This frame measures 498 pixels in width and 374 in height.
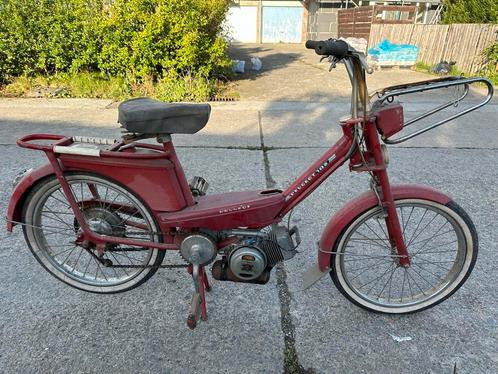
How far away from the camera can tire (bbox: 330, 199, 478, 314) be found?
6.64 ft

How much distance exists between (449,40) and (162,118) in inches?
444

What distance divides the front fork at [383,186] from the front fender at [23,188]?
1.59 meters

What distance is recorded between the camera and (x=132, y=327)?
6.93ft

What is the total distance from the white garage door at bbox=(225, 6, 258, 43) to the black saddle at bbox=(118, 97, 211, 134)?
20.5 m

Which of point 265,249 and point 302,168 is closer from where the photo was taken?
point 265,249

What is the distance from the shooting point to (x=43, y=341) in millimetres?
2012

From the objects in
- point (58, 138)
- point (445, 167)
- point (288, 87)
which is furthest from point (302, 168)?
point (288, 87)

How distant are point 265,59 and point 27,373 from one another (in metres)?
13.0

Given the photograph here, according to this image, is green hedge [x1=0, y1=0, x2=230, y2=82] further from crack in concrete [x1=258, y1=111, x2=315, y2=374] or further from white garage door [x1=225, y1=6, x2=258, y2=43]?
white garage door [x1=225, y1=6, x2=258, y2=43]

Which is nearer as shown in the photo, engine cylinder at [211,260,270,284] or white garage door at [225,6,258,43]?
engine cylinder at [211,260,270,284]

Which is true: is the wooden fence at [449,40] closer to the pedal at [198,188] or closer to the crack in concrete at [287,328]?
the crack in concrete at [287,328]

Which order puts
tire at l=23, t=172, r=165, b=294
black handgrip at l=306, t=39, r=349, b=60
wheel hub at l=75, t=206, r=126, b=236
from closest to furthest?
black handgrip at l=306, t=39, r=349, b=60 < tire at l=23, t=172, r=165, b=294 < wheel hub at l=75, t=206, r=126, b=236

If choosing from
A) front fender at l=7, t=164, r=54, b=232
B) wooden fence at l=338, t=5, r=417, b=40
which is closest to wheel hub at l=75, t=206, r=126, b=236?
front fender at l=7, t=164, r=54, b=232

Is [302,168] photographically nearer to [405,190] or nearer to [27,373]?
[405,190]
